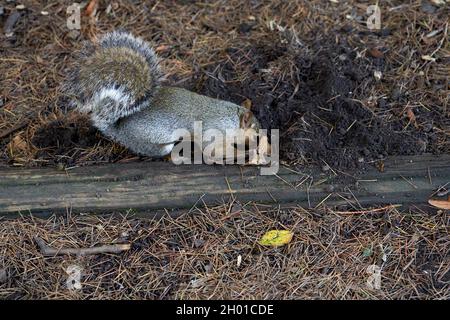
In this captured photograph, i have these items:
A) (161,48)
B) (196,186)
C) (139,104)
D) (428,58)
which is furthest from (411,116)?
(161,48)

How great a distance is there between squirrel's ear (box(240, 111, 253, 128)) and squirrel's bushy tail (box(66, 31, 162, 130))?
50cm

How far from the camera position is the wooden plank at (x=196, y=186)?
277cm

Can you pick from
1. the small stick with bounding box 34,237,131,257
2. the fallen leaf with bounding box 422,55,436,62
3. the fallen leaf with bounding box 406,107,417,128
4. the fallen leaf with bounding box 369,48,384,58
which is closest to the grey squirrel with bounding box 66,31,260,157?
the small stick with bounding box 34,237,131,257

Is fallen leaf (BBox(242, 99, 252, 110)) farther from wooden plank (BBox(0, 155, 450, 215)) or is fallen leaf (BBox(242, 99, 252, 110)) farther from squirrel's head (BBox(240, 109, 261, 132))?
wooden plank (BBox(0, 155, 450, 215))

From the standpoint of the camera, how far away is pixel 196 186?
2.85 metres

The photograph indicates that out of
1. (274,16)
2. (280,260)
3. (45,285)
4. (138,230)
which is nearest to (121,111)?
(138,230)

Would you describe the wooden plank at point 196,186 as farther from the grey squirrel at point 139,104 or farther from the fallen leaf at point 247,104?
the fallen leaf at point 247,104

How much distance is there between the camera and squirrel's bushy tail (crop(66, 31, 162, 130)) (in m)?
2.81

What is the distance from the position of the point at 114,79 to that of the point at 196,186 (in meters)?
0.70

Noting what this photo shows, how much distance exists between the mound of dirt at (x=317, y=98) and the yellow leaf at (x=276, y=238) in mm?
486

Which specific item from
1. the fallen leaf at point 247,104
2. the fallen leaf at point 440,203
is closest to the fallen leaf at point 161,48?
the fallen leaf at point 247,104

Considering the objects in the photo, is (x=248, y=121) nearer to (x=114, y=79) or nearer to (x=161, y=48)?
(x=114, y=79)
